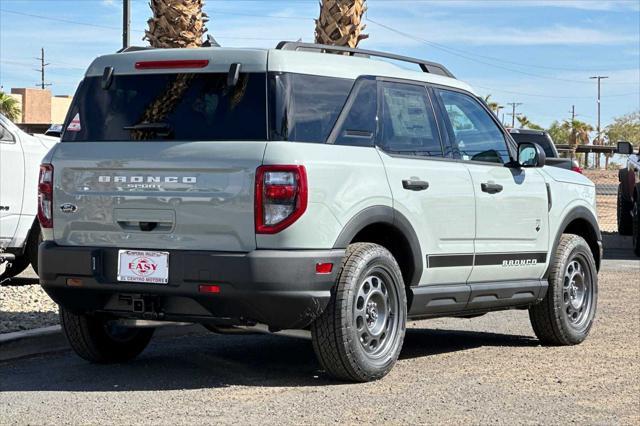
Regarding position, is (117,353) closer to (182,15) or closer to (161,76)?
(161,76)

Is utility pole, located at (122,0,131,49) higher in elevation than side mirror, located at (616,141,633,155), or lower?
higher

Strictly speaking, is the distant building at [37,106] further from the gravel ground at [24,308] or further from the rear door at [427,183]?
the rear door at [427,183]

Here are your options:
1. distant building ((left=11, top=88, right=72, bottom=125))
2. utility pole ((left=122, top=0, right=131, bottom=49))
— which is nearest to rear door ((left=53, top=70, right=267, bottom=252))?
utility pole ((left=122, top=0, right=131, bottom=49))

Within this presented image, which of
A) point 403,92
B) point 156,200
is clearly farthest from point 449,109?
point 156,200

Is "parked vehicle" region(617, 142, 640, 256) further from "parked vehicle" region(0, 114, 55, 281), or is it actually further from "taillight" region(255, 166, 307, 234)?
"taillight" region(255, 166, 307, 234)

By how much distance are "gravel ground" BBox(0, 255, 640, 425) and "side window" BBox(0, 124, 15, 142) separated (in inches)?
143

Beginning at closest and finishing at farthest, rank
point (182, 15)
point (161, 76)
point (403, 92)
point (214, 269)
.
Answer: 1. point (214, 269)
2. point (161, 76)
3. point (403, 92)
4. point (182, 15)

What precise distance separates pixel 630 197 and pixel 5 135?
11741 mm

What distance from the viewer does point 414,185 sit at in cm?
789

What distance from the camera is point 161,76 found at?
7598mm

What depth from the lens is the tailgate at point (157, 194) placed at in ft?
23.1

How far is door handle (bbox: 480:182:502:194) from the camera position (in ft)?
28.2

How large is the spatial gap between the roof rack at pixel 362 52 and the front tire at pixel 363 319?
4.23 ft

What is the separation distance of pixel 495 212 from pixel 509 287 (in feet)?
1.94
